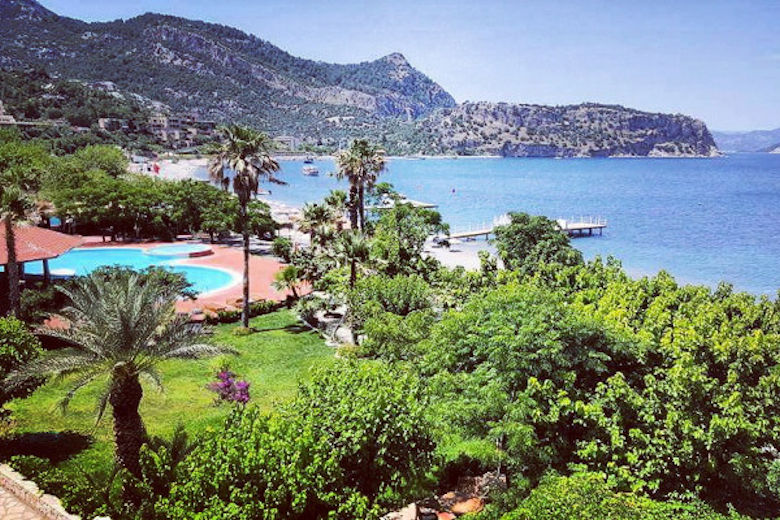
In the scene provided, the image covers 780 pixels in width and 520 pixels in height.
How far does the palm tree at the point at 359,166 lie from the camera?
1647 inches

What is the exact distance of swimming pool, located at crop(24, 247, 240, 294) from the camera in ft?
145

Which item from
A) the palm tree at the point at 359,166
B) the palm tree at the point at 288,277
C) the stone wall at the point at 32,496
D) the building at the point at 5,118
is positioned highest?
the building at the point at 5,118

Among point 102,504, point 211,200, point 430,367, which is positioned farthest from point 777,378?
point 211,200

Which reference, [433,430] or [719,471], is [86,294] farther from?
[719,471]

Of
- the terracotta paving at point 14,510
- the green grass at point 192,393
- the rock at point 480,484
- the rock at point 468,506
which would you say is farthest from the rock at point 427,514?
the terracotta paving at point 14,510

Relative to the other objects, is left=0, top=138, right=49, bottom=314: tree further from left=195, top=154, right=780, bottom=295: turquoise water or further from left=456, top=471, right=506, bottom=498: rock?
left=195, top=154, right=780, bottom=295: turquoise water

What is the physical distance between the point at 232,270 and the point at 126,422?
106ft

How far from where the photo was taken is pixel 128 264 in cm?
4794

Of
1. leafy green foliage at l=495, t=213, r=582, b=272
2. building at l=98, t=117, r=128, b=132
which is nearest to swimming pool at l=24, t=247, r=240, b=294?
leafy green foliage at l=495, t=213, r=582, b=272

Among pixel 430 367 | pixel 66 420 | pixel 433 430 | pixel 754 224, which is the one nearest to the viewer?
pixel 433 430

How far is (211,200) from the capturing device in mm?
59844

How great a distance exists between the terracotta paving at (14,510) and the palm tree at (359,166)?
29083 millimetres

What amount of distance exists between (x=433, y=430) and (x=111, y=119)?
16807 centimetres

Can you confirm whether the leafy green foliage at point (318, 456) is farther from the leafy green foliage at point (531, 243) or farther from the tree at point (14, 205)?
the tree at point (14, 205)
